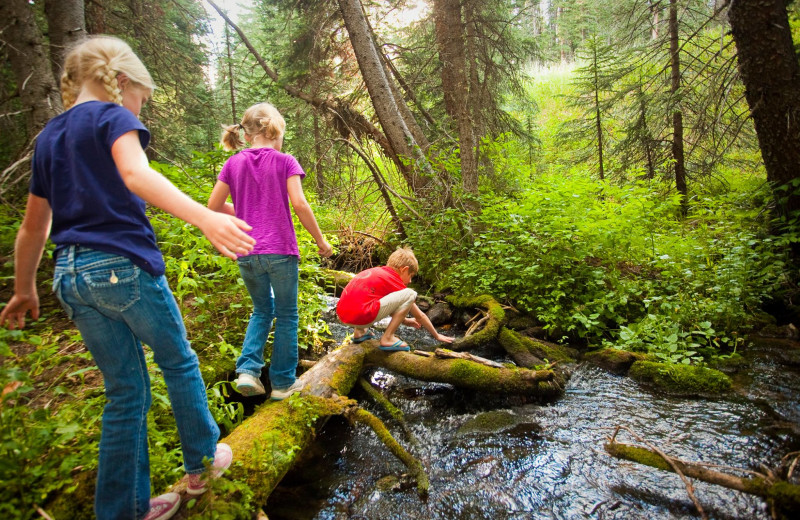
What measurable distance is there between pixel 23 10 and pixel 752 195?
9.17m

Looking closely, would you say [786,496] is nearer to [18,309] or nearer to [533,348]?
[533,348]

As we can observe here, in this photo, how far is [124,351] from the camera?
5.53 feet

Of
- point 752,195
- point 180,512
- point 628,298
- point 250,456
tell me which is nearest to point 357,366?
point 250,456

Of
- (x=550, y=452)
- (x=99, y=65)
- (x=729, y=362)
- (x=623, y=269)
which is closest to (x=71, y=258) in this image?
(x=99, y=65)

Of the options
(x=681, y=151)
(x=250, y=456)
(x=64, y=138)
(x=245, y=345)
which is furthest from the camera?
(x=681, y=151)

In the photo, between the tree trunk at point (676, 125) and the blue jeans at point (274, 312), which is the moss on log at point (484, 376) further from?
the tree trunk at point (676, 125)

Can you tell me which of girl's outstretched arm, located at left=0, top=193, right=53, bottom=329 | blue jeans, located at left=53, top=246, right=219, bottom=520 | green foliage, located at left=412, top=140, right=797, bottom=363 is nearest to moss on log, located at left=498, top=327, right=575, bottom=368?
Answer: green foliage, located at left=412, top=140, right=797, bottom=363

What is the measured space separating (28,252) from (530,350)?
176 inches

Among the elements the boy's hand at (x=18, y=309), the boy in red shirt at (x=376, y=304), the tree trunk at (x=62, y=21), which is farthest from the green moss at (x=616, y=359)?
the tree trunk at (x=62, y=21)

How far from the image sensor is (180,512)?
73.2 inches

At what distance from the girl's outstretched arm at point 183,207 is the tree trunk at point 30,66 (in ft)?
12.2

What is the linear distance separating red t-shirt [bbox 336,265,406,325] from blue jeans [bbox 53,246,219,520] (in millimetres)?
2228

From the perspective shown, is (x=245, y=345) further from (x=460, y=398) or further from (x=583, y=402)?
(x=583, y=402)

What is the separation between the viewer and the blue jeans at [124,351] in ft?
5.17
